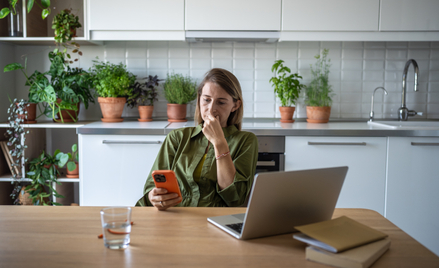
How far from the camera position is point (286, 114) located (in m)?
2.86

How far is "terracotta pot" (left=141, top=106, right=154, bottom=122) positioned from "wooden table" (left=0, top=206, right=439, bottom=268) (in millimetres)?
1804

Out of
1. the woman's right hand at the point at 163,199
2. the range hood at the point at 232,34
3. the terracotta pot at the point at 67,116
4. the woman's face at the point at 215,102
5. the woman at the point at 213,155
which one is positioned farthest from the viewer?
the terracotta pot at the point at 67,116

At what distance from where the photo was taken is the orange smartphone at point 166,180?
1186mm

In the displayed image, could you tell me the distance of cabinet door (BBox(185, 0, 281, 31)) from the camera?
2625 mm

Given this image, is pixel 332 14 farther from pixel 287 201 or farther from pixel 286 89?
pixel 287 201

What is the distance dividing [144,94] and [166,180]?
1843mm

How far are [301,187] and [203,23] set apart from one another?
2.01 m

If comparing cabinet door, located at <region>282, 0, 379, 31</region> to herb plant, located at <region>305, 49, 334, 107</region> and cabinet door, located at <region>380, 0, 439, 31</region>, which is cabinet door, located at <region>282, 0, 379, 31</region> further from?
herb plant, located at <region>305, 49, 334, 107</region>

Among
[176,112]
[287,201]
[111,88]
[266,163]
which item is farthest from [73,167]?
[287,201]

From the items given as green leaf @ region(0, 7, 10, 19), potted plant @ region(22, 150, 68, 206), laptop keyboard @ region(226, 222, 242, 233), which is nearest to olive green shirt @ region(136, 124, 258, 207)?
laptop keyboard @ region(226, 222, 242, 233)

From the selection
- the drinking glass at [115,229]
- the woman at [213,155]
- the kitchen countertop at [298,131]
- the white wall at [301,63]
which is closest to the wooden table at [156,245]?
the drinking glass at [115,229]

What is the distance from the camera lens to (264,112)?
10.2ft

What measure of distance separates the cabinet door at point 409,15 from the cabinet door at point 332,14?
7cm

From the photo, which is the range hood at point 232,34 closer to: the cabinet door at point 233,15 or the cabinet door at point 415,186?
the cabinet door at point 233,15
